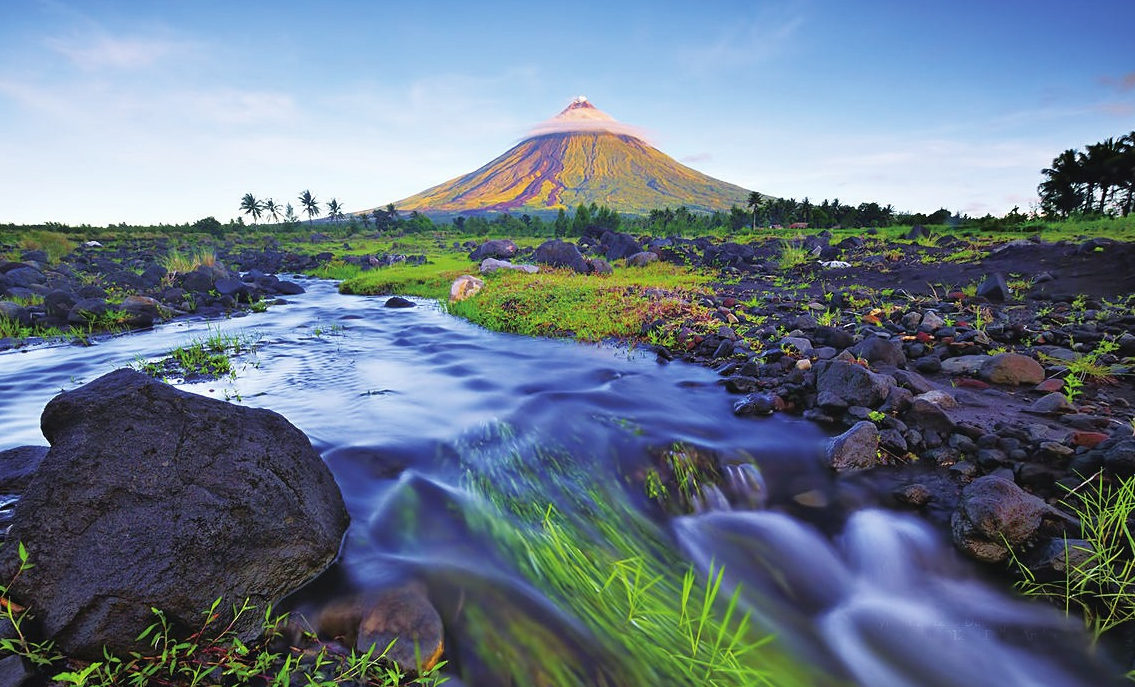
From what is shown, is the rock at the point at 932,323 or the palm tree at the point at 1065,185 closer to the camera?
the rock at the point at 932,323

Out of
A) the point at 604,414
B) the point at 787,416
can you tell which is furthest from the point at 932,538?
the point at 604,414

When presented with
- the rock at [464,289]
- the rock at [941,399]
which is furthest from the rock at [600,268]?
the rock at [941,399]

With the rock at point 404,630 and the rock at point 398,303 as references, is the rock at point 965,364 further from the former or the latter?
the rock at point 398,303

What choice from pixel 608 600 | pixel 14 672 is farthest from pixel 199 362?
pixel 608 600

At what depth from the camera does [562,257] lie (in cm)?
2188

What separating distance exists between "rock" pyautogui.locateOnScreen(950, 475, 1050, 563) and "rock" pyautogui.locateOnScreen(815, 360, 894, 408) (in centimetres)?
201

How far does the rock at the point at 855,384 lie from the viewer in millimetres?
5605

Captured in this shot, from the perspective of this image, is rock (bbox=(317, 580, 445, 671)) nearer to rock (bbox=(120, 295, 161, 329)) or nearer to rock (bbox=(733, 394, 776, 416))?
rock (bbox=(733, 394, 776, 416))

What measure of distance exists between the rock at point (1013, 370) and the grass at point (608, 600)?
5091mm

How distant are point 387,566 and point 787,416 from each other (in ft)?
16.5

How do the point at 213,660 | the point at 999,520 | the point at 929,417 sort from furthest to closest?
the point at 929,417 < the point at 999,520 < the point at 213,660

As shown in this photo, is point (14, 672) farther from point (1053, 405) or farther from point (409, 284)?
point (409, 284)

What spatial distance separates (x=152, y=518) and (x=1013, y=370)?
28.8 feet

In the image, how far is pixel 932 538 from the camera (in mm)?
3957
